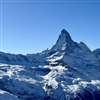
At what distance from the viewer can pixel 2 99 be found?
153875 millimetres

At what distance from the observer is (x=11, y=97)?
15538 cm

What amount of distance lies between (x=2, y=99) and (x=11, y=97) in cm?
458
